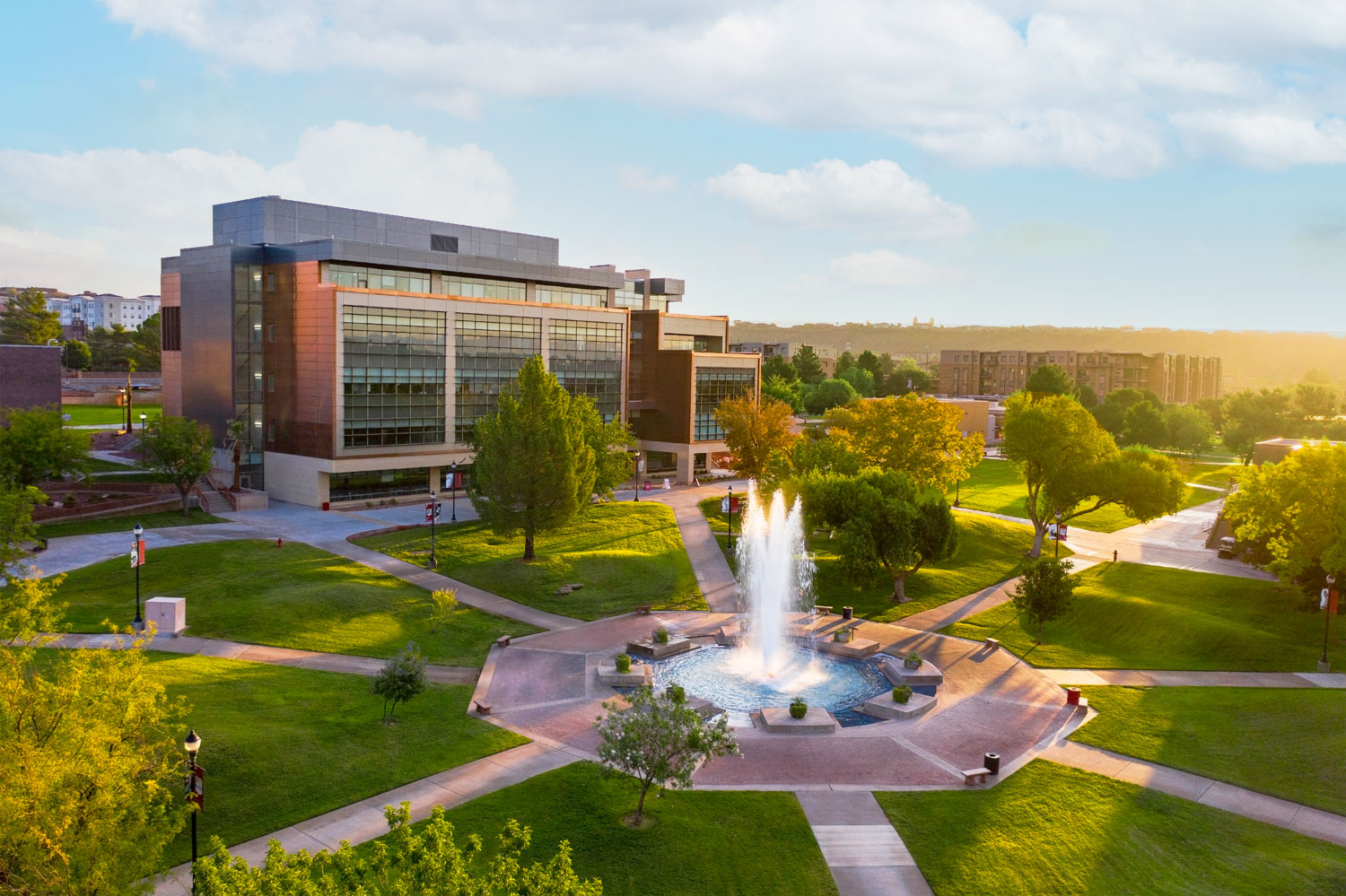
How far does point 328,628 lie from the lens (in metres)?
37.2

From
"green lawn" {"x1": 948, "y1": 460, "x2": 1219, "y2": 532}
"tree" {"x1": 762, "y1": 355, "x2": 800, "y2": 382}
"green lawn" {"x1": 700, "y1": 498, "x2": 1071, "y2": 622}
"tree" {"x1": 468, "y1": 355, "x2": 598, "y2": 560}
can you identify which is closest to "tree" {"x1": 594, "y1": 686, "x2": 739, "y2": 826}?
"green lawn" {"x1": 700, "y1": 498, "x2": 1071, "y2": 622}

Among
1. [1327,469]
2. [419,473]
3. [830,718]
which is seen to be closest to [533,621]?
[830,718]

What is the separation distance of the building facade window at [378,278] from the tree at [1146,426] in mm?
91813

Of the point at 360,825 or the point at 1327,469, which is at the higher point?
the point at 1327,469

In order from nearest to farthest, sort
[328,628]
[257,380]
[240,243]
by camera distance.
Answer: [328,628] < [257,380] < [240,243]

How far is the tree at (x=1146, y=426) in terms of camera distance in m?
118

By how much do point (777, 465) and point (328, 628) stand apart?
30.5m

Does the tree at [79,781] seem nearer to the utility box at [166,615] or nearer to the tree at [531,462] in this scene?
the utility box at [166,615]

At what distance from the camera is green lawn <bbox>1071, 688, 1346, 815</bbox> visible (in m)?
26.3

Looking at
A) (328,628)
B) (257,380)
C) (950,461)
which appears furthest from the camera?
(257,380)

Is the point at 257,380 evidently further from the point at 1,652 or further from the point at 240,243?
the point at 1,652

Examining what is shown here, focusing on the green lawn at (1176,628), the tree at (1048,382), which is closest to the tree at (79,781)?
the green lawn at (1176,628)

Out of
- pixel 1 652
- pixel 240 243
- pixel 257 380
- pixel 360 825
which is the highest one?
pixel 240 243

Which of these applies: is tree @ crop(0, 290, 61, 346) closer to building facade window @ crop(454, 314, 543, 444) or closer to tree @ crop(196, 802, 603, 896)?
building facade window @ crop(454, 314, 543, 444)
